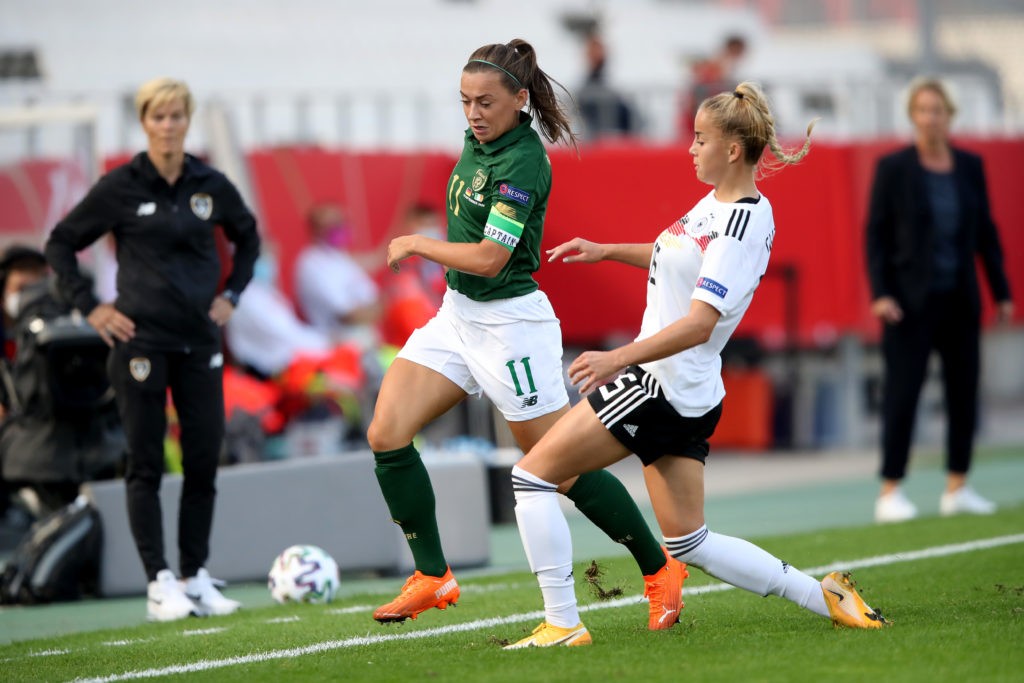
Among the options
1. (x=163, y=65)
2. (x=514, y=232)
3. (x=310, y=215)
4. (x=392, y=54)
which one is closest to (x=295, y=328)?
(x=310, y=215)

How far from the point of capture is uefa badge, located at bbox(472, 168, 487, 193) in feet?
18.2

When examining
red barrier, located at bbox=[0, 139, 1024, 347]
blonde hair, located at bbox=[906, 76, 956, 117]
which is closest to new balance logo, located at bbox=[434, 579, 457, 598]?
blonde hair, located at bbox=[906, 76, 956, 117]

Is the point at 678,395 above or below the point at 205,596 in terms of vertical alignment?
above

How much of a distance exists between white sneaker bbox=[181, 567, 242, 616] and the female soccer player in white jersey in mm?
2151

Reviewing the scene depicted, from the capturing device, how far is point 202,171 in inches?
289

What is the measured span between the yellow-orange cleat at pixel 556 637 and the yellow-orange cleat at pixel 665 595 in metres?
0.51

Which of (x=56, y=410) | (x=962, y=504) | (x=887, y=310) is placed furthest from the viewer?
(x=962, y=504)

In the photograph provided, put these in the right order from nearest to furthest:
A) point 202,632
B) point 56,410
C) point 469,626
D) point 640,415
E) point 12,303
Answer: point 640,415, point 469,626, point 202,632, point 56,410, point 12,303

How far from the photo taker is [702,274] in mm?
5180

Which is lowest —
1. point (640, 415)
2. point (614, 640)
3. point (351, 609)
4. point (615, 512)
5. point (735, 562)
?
point (351, 609)

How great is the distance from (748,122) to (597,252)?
0.65 metres

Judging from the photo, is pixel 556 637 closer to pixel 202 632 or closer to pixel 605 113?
pixel 202 632

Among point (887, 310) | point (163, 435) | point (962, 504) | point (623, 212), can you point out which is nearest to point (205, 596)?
point (163, 435)

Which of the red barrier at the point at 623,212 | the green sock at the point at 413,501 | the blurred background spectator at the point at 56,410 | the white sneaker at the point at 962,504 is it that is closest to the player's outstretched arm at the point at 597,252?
the green sock at the point at 413,501
